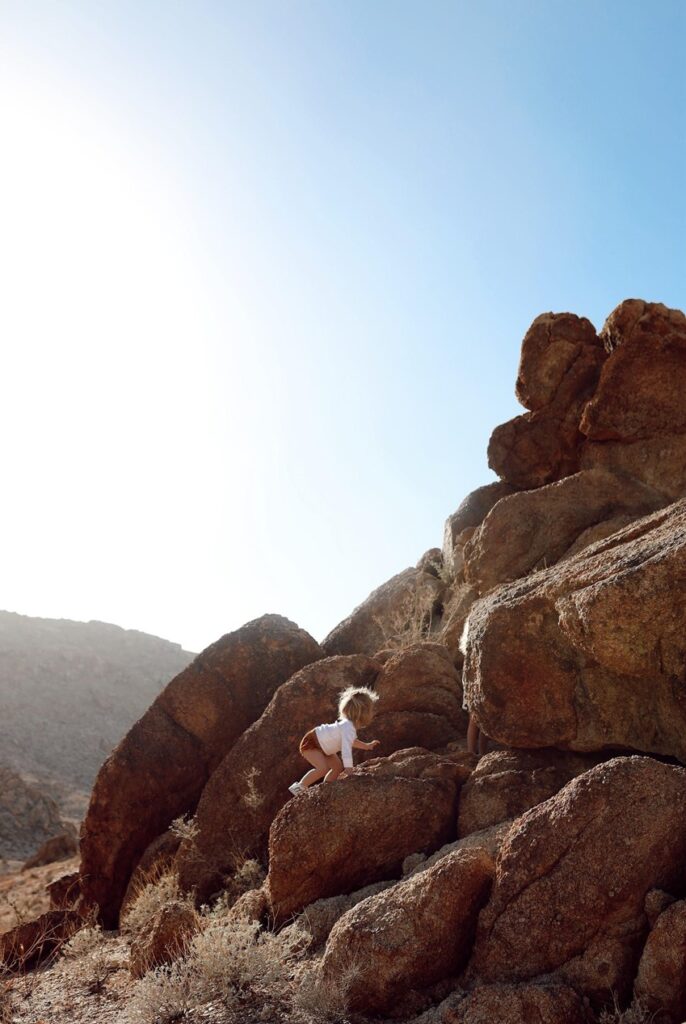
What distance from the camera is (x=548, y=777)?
18.8 feet

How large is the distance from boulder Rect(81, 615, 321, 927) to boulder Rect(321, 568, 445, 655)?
1.44m

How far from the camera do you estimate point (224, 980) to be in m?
4.65

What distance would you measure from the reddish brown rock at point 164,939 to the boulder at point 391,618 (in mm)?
4935

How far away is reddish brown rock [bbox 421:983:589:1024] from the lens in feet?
11.8

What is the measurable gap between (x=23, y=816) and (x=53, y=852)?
23.0ft

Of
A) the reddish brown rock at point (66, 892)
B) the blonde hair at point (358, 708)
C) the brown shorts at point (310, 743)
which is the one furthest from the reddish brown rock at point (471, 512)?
the reddish brown rock at point (66, 892)

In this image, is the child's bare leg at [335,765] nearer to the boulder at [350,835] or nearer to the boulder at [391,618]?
the boulder at [350,835]

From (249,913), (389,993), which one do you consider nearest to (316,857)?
(249,913)

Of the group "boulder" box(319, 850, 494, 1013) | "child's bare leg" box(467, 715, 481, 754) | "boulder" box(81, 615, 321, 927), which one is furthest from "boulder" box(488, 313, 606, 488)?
"boulder" box(319, 850, 494, 1013)

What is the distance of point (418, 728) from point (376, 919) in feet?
11.2

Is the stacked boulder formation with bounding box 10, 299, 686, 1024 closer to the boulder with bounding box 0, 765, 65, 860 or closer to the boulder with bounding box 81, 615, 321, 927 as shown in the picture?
the boulder with bounding box 81, 615, 321, 927

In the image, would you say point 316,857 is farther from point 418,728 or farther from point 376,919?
point 418,728

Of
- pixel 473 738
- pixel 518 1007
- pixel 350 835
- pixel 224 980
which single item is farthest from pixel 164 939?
pixel 518 1007

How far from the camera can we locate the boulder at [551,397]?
11.1 meters
